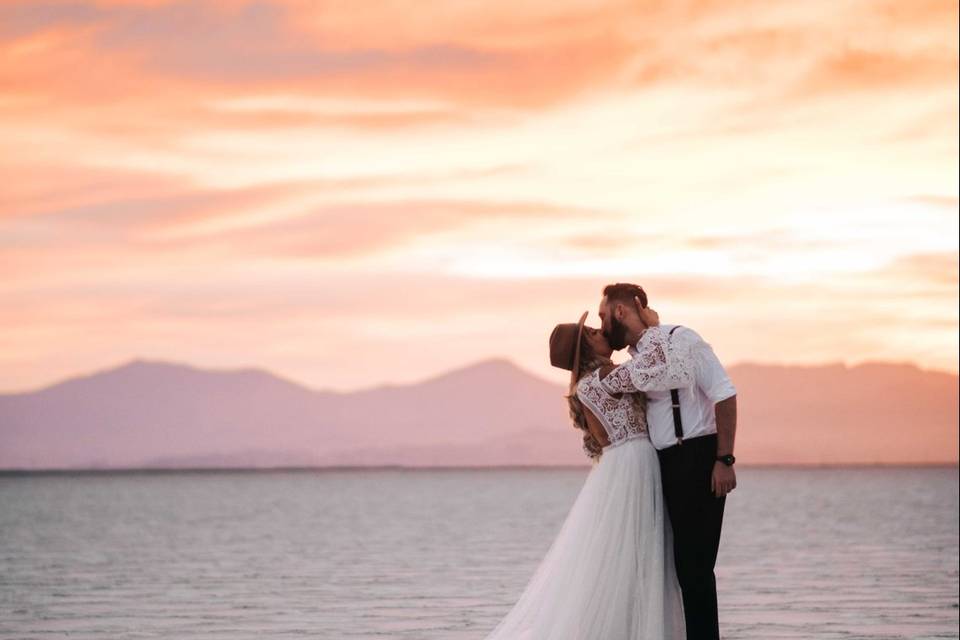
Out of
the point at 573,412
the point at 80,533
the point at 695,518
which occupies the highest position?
the point at 573,412

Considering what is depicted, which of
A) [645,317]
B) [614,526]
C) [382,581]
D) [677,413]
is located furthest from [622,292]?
[382,581]

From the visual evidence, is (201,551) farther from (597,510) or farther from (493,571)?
(597,510)

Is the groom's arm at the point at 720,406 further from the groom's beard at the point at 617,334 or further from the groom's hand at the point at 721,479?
the groom's beard at the point at 617,334

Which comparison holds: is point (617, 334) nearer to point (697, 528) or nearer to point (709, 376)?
point (709, 376)

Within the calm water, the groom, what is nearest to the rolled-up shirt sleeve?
the groom

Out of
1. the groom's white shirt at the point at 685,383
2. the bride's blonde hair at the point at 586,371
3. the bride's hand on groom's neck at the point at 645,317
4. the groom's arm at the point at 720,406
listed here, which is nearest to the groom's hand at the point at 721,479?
the groom's arm at the point at 720,406

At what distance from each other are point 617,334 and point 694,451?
0.75 meters

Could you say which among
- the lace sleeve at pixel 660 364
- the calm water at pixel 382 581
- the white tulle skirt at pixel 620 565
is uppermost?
the lace sleeve at pixel 660 364

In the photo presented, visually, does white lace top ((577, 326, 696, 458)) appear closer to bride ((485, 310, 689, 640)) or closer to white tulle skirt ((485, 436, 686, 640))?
bride ((485, 310, 689, 640))

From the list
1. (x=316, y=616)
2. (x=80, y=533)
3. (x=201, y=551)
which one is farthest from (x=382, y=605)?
(x=80, y=533)

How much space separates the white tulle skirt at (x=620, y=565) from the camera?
Result: 7828 millimetres

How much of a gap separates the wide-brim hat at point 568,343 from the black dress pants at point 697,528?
70cm

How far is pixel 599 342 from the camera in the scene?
7.85m

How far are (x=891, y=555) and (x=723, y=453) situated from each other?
2034 centimetres
